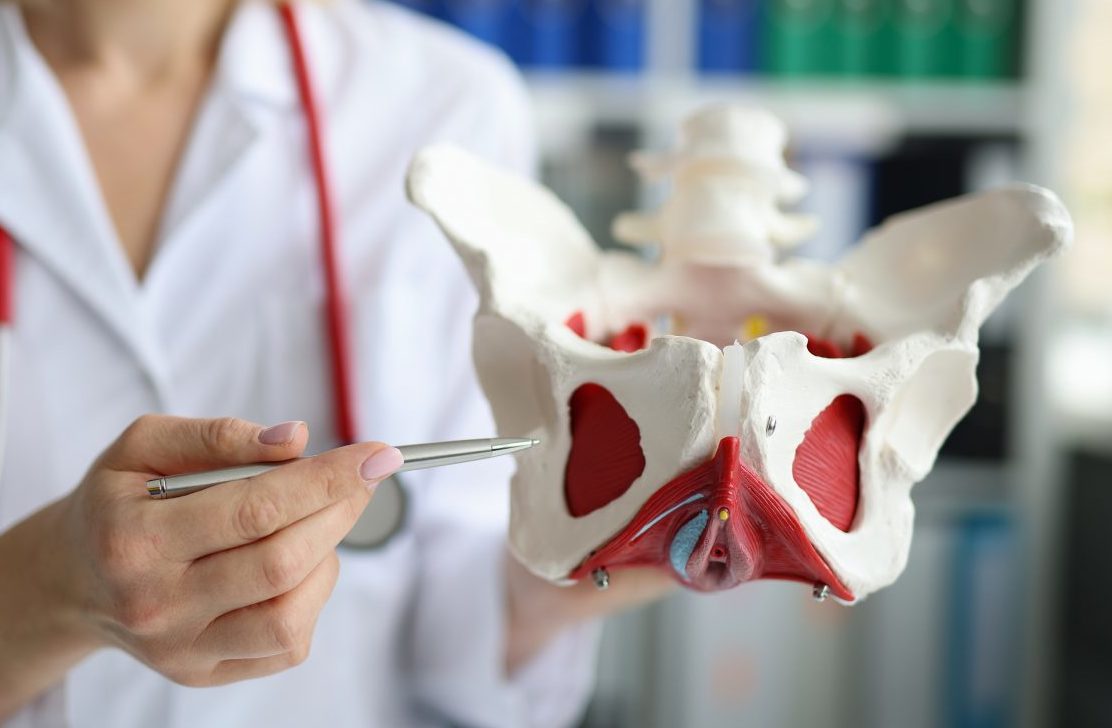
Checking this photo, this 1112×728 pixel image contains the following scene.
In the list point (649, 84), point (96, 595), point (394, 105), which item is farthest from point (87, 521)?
point (649, 84)

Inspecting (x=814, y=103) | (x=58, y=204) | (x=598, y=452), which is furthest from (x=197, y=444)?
(x=814, y=103)

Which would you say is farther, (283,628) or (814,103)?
(814,103)

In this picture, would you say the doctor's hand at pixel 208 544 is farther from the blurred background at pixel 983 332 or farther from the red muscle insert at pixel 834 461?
the blurred background at pixel 983 332

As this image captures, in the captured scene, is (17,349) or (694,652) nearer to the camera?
(17,349)

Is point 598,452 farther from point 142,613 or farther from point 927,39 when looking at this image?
point 927,39

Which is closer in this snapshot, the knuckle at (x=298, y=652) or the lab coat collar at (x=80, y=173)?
the knuckle at (x=298, y=652)

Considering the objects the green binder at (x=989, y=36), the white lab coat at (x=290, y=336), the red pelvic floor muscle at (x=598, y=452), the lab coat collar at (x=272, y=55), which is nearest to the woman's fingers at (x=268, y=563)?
the red pelvic floor muscle at (x=598, y=452)

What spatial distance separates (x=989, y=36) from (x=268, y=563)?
1.56 metres

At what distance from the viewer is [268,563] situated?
1.44 ft

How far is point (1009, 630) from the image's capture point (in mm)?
1642

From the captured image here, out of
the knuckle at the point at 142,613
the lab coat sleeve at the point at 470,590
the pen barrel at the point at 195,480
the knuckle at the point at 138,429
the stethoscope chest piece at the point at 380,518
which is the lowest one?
the lab coat sleeve at the point at 470,590

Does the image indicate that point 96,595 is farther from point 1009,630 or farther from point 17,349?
point 1009,630

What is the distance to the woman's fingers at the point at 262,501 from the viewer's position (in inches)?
16.9

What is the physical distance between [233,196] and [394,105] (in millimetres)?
159
